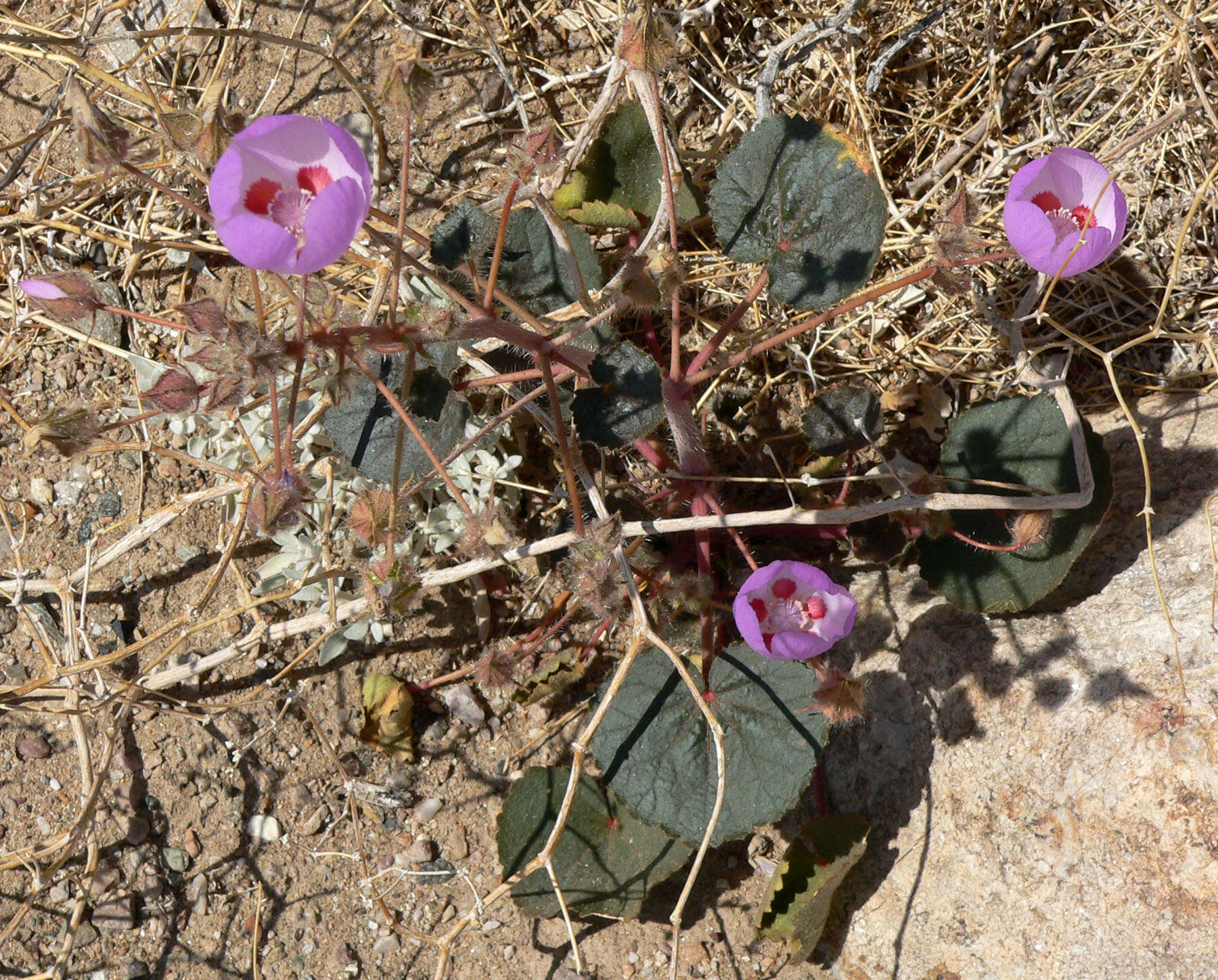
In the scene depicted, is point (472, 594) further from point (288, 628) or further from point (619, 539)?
point (619, 539)

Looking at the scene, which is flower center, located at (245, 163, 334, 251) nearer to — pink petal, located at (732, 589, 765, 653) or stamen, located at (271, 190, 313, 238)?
stamen, located at (271, 190, 313, 238)

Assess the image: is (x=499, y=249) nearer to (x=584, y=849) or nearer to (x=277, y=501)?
(x=277, y=501)

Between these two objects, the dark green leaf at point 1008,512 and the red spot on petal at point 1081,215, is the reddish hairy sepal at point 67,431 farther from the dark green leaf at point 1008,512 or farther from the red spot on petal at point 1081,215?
the red spot on petal at point 1081,215

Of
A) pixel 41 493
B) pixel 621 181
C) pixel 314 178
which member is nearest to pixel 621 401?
pixel 621 181

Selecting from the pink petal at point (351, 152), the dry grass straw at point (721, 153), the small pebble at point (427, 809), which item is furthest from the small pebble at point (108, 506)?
the pink petal at point (351, 152)

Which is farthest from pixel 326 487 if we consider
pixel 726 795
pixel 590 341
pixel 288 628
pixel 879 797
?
pixel 879 797

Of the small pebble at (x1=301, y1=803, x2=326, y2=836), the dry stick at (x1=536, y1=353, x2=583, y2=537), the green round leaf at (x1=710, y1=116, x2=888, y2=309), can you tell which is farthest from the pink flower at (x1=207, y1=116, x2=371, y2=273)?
the small pebble at (x1=301, y1=803, x2=326, y2=836)
